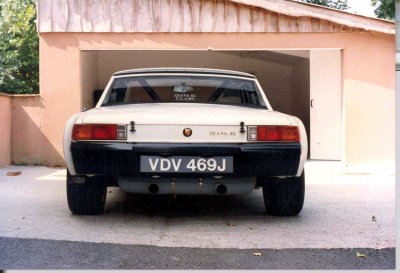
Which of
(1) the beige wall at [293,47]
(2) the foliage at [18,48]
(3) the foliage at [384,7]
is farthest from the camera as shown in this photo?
(1) the beige wall at [293,47]

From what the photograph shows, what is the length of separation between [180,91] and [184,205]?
792 millimetres

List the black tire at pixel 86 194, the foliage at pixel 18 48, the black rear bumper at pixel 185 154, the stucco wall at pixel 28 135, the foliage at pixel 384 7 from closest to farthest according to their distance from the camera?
the black rear bumper at pixel 185 154 → the black tire at pixel 86 194 → the foliage at pixel 18 48 → the foliage at pixel 384 7 → the stucco wall at pixel 28 135

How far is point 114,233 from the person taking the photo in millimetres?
3078

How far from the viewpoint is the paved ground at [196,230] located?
8.80ft

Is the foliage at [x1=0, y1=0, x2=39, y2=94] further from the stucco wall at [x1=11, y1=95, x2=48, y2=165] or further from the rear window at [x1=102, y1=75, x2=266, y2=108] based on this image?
the rear window at [x1=102, y1=75, x2=266, y2=108]

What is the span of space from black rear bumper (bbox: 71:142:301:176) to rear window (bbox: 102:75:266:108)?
2.04ft

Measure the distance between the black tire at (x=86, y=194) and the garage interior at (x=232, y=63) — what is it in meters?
1.59

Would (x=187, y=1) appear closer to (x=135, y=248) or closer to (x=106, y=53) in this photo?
(x=106, y=53)

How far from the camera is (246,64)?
18.4 feet

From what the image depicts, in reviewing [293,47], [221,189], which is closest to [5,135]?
[221,189]

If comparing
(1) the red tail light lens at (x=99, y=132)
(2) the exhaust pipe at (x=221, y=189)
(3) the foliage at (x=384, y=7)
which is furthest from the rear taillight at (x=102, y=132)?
(3) the foliage at (x=384, y=7)

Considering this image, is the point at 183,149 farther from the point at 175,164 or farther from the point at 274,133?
the point at 274,133

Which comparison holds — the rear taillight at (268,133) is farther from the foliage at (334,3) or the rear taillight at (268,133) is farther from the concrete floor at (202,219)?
the foliage at (334,3)

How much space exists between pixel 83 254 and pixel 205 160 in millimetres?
821
